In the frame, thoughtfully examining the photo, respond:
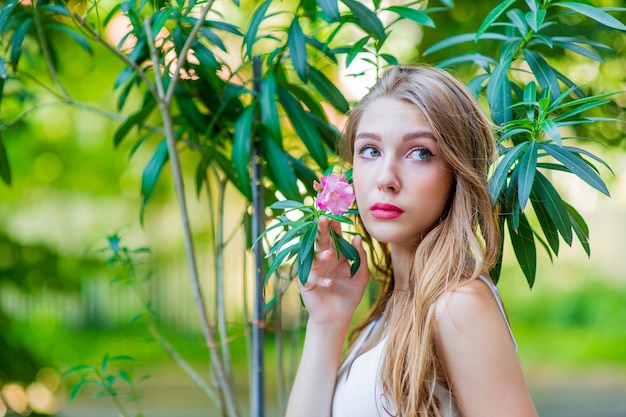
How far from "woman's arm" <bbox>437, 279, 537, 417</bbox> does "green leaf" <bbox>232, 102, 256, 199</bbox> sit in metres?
0.69

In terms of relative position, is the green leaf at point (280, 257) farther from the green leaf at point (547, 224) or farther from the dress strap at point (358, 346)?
the green leaf at point (547, 224)

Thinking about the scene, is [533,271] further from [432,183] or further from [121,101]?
[121,101]

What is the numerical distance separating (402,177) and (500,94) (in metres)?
0.42

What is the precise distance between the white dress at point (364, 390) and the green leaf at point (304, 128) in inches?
20.7

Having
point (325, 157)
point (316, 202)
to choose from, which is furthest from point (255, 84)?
point (316, 202)

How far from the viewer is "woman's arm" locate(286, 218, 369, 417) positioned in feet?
4.81

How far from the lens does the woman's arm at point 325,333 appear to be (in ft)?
4.81

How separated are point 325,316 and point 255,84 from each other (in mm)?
682

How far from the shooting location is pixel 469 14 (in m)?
3.30

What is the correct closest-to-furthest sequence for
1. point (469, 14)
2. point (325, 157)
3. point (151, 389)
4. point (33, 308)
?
point (325, 157)
point (469, 14)
point (151, 389)
point (33, 308)

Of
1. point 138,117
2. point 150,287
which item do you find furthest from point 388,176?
point 150,287

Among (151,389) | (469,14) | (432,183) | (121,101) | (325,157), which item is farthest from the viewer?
(151,389)

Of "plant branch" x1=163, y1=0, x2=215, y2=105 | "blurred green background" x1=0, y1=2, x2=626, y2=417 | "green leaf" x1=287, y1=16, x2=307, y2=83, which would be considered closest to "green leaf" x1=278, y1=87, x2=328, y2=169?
"green leaf" x1=287, y1=16, x2=307, y2=83

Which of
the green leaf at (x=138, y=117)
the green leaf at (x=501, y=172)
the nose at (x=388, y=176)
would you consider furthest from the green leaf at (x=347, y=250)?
the green leaf at (x=138, y=117)
